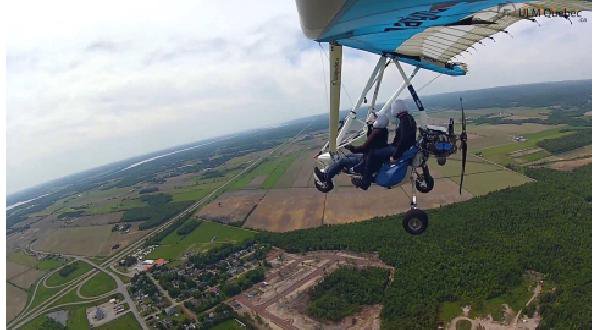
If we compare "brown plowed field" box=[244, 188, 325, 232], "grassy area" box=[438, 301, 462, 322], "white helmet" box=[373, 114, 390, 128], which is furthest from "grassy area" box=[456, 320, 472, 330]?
"white helmet" box=[373, 114, 390, 128]

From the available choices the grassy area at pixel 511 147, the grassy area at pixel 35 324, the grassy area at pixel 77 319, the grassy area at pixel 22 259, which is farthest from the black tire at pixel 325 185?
the grassy area at pixel 22 259

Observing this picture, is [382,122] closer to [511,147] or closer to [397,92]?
[397,92]

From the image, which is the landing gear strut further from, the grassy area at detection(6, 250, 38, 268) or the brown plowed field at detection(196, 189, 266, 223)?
the grassy area at detection(6, 250, 38, 268)

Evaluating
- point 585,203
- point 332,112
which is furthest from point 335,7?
point 585,203

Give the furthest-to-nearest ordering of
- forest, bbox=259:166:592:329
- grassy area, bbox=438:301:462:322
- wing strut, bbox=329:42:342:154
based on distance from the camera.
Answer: forest, bbox=259:166:592:329
grassy area, bbox=438:301:462:322
wing strut, bbox=329:42:342:154

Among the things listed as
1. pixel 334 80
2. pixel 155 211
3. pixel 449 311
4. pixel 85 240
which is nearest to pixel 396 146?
pixel 334 80

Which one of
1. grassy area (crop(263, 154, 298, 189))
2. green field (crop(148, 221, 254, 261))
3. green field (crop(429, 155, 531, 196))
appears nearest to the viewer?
green field (crop(429, 155, 531, 196))
